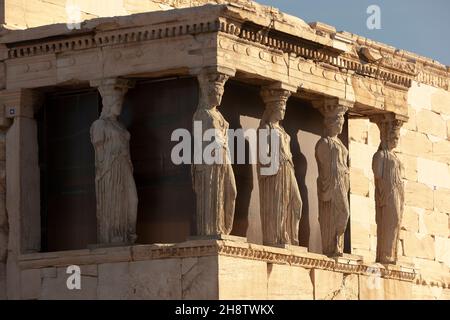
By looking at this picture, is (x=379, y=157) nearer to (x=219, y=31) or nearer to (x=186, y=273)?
(x=219, y=31)

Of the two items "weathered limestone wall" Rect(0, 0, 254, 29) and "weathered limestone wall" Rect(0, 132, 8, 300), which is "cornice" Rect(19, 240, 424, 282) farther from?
"weathered limestone wall" Rect(0, 0, 254, 29)

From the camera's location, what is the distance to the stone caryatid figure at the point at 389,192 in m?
21.9

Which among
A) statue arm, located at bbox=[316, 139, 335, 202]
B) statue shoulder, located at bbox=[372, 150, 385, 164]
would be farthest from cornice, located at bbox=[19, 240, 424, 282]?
statue shoulder, located at bbox=[372, 150, 385, 164]

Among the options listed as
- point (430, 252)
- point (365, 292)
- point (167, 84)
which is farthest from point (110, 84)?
point (430, 252)

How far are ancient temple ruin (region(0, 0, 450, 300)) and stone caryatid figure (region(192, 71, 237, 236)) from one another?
0.02 meters

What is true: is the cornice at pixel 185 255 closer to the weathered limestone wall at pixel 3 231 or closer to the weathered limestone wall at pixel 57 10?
the weathered limestone wall at pixel 3 231

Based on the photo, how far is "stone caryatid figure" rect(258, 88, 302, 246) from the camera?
19.9 metres

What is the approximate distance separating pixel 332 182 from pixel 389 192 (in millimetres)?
1245

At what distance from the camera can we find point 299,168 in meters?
21.1

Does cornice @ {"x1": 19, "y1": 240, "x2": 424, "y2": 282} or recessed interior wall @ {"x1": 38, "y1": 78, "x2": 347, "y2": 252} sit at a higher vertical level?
recessed interior wall @ {"x1": 38, "y1": 78, "x2": 347, "y2": 252}

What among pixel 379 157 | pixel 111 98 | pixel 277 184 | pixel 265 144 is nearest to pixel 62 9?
pixel 111 98

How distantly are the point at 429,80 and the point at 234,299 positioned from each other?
7568 mm

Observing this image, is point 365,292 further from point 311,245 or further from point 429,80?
point 429,80
